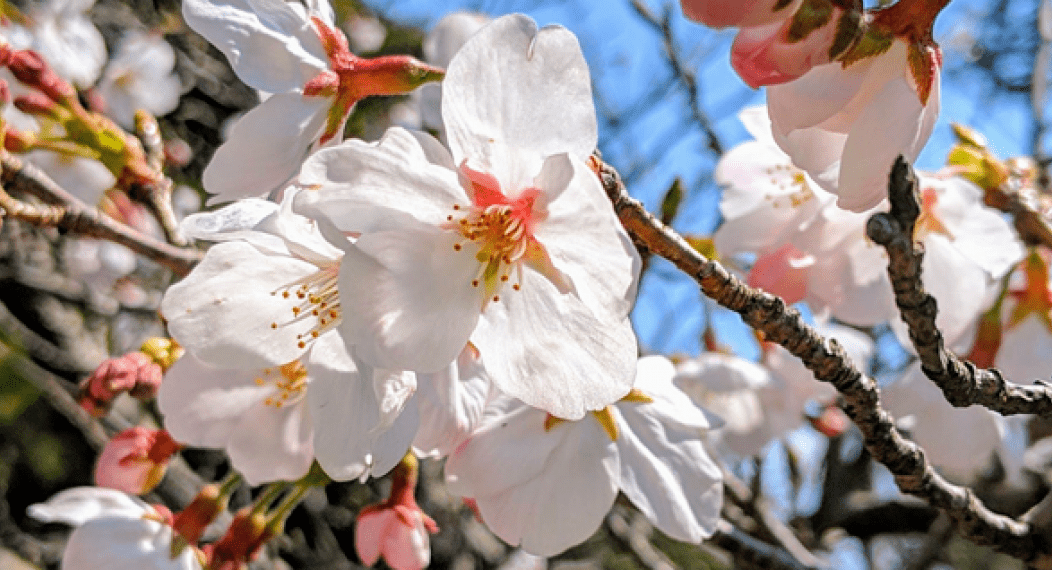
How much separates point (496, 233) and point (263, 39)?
0.83 feet

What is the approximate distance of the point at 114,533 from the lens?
82cm

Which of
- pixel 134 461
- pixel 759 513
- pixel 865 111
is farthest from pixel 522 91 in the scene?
pixel 759 513

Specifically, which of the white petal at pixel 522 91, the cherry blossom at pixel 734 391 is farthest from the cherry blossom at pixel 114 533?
the cherry blossom at pixel 734 391

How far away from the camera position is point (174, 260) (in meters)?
1.06

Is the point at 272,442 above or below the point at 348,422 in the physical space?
below

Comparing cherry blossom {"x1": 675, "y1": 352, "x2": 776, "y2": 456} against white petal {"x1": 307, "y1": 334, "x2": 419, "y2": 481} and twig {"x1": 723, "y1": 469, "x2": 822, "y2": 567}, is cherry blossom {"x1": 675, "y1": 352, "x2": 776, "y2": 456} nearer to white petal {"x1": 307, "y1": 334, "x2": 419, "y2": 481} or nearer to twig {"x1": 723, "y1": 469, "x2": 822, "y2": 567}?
twig {"x1": 723, "y1": 469, "x2": 822, "y2": 567}

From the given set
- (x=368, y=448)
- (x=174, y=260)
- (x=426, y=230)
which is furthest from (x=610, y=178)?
(x=174, y=260)

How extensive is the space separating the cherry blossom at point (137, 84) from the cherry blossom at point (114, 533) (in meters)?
1.68

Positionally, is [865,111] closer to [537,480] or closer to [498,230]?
[498,230]

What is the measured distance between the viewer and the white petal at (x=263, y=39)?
64 centimetres

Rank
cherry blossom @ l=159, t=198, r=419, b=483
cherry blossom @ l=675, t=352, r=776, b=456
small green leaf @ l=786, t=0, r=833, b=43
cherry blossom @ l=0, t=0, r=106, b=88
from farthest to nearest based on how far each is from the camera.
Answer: cherry blossom @ l=0, t=0, r=106, b=88 → cherry blossom @ l=675, t=352, r=776, b=456 → cherry blossom @ l=159, t=198, r=419, b=483 → small green leaf @ l=786, t=0, r=833, b=43

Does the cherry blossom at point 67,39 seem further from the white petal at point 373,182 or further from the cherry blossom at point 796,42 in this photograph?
the cherry blossom at point 796,42

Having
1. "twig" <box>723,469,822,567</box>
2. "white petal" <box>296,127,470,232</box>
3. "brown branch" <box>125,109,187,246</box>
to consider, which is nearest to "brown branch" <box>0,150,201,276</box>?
"brown branch" <box>125,109,187,246</box>

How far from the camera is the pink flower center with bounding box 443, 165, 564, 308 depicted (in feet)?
1.85
